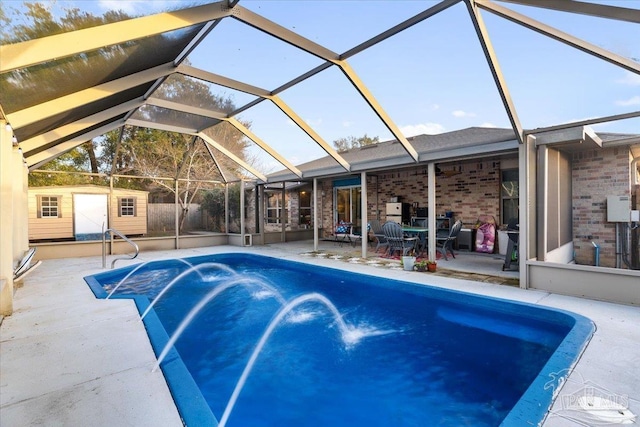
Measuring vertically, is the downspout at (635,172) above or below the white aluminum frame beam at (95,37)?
below

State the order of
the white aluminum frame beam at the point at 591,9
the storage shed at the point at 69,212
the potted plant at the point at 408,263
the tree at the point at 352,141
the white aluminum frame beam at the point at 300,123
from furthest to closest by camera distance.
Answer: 1. the tree at the point at 352,141
2. the storage shed at the point at 69,212
3. the white aluminum frame beam at the point at 300,123
4. the potted plant at the point at 408,263
5. the white aluminum frame beam at the point at 591,9

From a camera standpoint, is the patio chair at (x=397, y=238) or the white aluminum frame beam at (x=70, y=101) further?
the patio chair at (x=397, y=238)

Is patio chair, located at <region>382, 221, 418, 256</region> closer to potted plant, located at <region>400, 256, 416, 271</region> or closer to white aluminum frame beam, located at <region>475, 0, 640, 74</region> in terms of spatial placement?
potted plant, located at <region>400, 256, 416, 271</region>

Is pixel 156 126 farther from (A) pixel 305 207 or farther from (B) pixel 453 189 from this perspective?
(B) pixel 453 189

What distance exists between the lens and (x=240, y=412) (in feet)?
9.04

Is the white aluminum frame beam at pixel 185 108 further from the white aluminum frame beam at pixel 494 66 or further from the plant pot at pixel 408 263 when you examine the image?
the white aluminum frame beam at pixel 494 66

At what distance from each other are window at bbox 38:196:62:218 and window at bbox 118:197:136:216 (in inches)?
70.4

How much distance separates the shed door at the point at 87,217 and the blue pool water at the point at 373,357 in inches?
235

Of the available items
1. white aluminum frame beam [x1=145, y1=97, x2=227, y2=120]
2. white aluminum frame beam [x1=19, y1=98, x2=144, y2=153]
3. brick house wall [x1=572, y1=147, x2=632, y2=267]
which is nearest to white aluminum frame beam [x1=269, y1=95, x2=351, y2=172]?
white aluminum frame beam [x1=145, y1=97, x2=227, y2=120]

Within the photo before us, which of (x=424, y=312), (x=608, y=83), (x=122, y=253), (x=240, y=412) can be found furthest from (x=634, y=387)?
(x=122, y=253)

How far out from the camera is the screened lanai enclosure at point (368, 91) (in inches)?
141

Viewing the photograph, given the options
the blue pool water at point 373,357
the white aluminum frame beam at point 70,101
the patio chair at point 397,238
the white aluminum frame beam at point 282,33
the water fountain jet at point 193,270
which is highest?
the white aluminum frame beam at point 282,33

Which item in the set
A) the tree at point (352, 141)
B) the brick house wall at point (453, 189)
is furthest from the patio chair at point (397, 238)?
the tree at point (352, 141)

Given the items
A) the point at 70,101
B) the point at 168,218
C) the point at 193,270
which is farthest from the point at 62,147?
the point at 168,218
